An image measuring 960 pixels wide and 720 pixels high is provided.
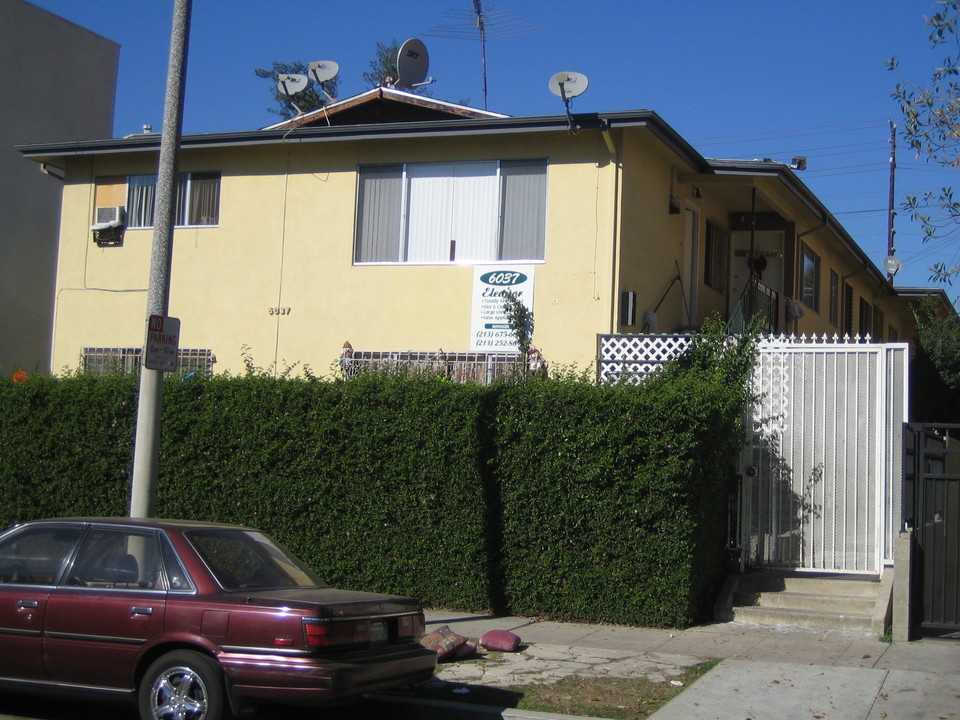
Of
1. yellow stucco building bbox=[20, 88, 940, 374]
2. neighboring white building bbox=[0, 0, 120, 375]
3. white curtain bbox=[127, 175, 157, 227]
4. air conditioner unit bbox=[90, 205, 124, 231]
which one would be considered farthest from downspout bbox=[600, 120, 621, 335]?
neighboring white building bbox=[0, 0, 120, 375]

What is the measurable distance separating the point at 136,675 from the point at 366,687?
151 cm

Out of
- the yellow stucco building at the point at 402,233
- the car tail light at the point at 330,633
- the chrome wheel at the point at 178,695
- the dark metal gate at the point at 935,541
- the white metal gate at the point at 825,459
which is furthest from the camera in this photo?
the yellow stucco building at the point at 402,233

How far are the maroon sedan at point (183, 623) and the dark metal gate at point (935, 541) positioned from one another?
5147 millimetres

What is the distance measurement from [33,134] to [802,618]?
19.5m

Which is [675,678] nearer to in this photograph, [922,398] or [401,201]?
[401,201]

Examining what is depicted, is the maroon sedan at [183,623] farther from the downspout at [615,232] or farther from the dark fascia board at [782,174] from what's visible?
the dark fascia board at [782,174]

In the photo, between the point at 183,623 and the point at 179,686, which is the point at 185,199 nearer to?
the point at 183,623

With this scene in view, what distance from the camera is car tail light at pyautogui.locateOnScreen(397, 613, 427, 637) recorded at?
737 cm

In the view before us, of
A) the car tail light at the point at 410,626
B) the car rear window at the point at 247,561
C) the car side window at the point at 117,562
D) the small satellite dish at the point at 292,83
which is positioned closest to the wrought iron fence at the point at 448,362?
the small satellite dish at the point at 292,83

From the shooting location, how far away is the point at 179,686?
671 cm

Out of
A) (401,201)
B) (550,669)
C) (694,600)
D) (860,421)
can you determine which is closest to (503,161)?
(401,201)

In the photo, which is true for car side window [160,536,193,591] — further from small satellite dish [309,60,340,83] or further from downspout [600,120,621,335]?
small satellite dish [309,60,340,83]

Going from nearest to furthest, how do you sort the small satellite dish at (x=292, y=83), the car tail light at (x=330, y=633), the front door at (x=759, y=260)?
the car tail light at (x=330, y=633) < the small satellite dish at (x=292, y=83) < the front door at (x=759, y=260)

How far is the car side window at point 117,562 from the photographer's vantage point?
Result: 7.10 meters
